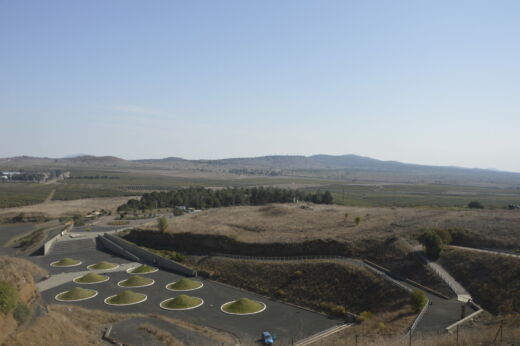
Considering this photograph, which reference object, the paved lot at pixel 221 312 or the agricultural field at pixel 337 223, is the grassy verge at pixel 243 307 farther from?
the agricultural field at pixel 337 223

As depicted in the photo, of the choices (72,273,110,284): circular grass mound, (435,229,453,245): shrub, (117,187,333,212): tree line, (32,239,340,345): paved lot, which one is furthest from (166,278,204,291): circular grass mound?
(117,187,333,212): tree line

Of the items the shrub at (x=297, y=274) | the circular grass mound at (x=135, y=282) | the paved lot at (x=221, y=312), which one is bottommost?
the paved lot at (x=221, y=312)

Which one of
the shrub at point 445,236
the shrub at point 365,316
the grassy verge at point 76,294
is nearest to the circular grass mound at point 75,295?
the grassy verge at point 76,294

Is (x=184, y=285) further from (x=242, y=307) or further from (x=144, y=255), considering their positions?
(x=144, y=255)

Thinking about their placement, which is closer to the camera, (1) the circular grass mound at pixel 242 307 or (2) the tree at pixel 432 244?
(1) the circular grass mound at pixel 242 307

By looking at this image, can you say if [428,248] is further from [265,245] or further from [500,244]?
[265,245]

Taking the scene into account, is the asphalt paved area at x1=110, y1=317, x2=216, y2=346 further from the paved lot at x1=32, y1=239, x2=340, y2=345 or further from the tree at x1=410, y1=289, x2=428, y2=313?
the tree at x1=410, y1=289, x2=428, y2=313

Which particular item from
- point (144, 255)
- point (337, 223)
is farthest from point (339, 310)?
point (144, 255)
